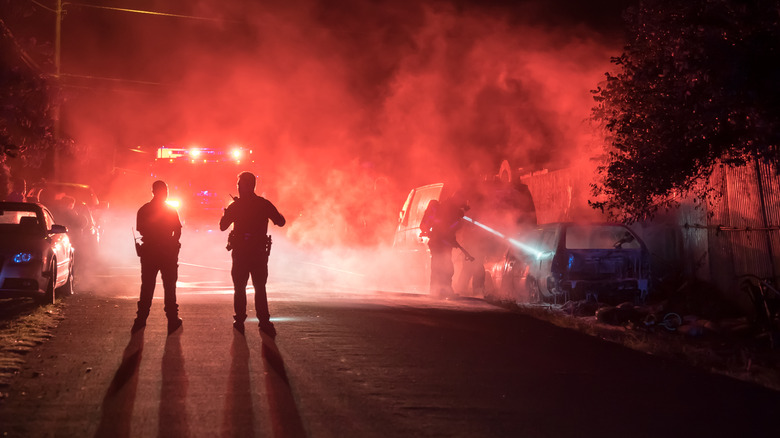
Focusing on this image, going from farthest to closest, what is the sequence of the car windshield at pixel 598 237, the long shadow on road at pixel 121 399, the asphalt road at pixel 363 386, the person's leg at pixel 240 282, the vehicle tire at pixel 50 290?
the car windshield at pixel 598 237, the vehicle tire at pixel 50 290, the person's leg at pixel 240 282, the asphalt road at pixel 363 386, the long shadow on road at pixel 121 399

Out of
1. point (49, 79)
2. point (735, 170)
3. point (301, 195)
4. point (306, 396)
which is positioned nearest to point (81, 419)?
point (306, 396)

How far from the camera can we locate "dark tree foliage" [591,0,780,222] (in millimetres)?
8797

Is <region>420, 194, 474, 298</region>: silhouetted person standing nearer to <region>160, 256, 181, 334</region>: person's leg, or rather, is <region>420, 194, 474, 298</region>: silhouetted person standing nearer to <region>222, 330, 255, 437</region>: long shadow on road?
<region>160, 256, 181, 334</region>: person's leg

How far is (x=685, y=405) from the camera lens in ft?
22.4

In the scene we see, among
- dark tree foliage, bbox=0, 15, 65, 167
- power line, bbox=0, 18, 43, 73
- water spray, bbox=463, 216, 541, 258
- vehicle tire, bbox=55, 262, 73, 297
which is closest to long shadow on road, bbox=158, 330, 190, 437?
vehicle tire, bbox=55, 262, 73, 297

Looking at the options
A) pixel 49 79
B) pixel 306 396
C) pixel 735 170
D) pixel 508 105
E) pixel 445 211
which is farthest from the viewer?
pixel 508 105

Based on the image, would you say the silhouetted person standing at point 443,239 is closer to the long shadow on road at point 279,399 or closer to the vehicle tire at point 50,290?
the vehicle tire at point 50,290

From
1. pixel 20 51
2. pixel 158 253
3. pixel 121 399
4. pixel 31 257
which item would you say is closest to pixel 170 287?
pixel 158 253

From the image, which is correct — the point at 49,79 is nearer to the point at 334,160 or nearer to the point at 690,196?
the point at 690,196

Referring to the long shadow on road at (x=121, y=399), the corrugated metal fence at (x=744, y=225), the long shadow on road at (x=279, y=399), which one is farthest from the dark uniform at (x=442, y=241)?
the long shadow on road at (x=121, y=399)

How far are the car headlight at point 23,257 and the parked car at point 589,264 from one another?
25.1 feet

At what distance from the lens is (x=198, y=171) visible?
103 feet

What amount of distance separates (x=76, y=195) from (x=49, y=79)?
19.5ft

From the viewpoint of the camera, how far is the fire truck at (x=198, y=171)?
103 feet
